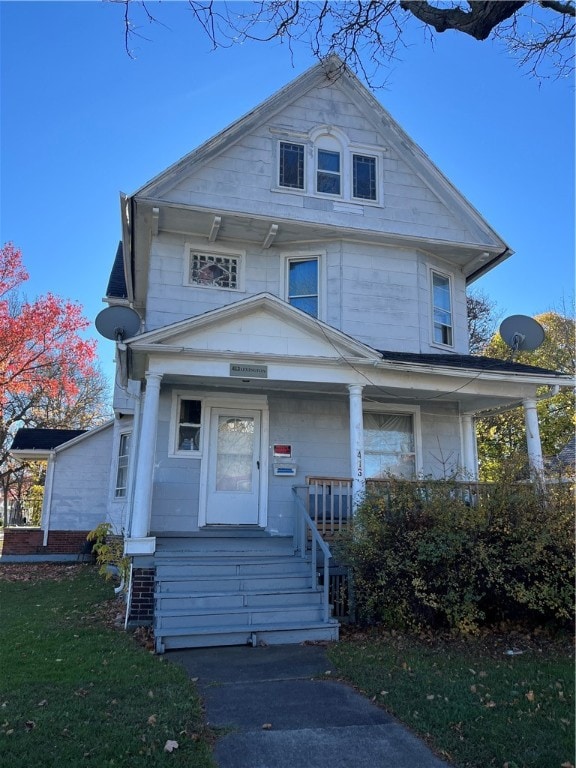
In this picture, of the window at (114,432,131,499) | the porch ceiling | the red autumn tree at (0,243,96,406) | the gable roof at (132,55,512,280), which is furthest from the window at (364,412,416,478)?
the red autumn tree at (0,243,96,406)

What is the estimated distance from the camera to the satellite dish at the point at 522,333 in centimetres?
1077

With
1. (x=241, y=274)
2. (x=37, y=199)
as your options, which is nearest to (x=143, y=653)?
(x=241, y=274)

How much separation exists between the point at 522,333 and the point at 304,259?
4417mm

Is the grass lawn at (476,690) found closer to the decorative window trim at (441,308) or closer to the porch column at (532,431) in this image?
the porch column at (532,431)

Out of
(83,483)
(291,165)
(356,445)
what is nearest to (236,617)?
(356,445)

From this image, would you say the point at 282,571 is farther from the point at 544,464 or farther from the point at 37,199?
the point at 37,199

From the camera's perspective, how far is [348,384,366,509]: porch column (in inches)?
339

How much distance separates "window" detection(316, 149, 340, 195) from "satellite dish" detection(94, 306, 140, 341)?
479 centimetres

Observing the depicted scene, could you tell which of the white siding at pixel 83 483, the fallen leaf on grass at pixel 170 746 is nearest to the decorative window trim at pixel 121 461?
the white siding at pixel 83 483

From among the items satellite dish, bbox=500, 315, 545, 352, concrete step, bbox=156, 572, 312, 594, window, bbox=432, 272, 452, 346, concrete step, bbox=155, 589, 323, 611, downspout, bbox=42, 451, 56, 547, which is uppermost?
window, bbox=432, 272, 452, 346

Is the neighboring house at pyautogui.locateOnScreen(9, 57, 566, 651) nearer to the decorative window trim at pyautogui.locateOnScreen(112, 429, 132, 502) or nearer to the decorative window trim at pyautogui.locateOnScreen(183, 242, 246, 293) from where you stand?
the decorative window trim at pyautogui.locateOnScreen(183, 242, 246, 293)

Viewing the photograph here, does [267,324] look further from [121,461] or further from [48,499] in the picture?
[48,499]

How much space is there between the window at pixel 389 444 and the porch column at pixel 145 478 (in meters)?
4.20

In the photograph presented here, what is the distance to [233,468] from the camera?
988 centimetres
